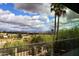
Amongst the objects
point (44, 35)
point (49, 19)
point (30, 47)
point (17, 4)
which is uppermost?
point (17, 4)

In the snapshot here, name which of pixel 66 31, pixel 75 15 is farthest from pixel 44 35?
pixel 75 15

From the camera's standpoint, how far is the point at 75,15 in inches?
54.9

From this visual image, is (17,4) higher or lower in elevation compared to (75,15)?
higher

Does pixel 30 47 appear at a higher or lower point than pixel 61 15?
lower

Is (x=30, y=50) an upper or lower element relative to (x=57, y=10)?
lower

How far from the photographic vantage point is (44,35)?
1.40 meters

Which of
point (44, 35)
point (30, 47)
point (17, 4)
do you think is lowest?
point (30, 47)

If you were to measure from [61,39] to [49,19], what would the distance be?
0.73 feet

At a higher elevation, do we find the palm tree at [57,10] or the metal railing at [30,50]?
the palm tree at [57,10]

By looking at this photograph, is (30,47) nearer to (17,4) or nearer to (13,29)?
(13,29)

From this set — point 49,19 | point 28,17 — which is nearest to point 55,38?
point 49,19

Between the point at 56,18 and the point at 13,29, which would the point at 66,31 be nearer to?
the point at 56,18

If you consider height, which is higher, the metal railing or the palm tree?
the palm tree

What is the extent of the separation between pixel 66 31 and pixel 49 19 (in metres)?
0.20
